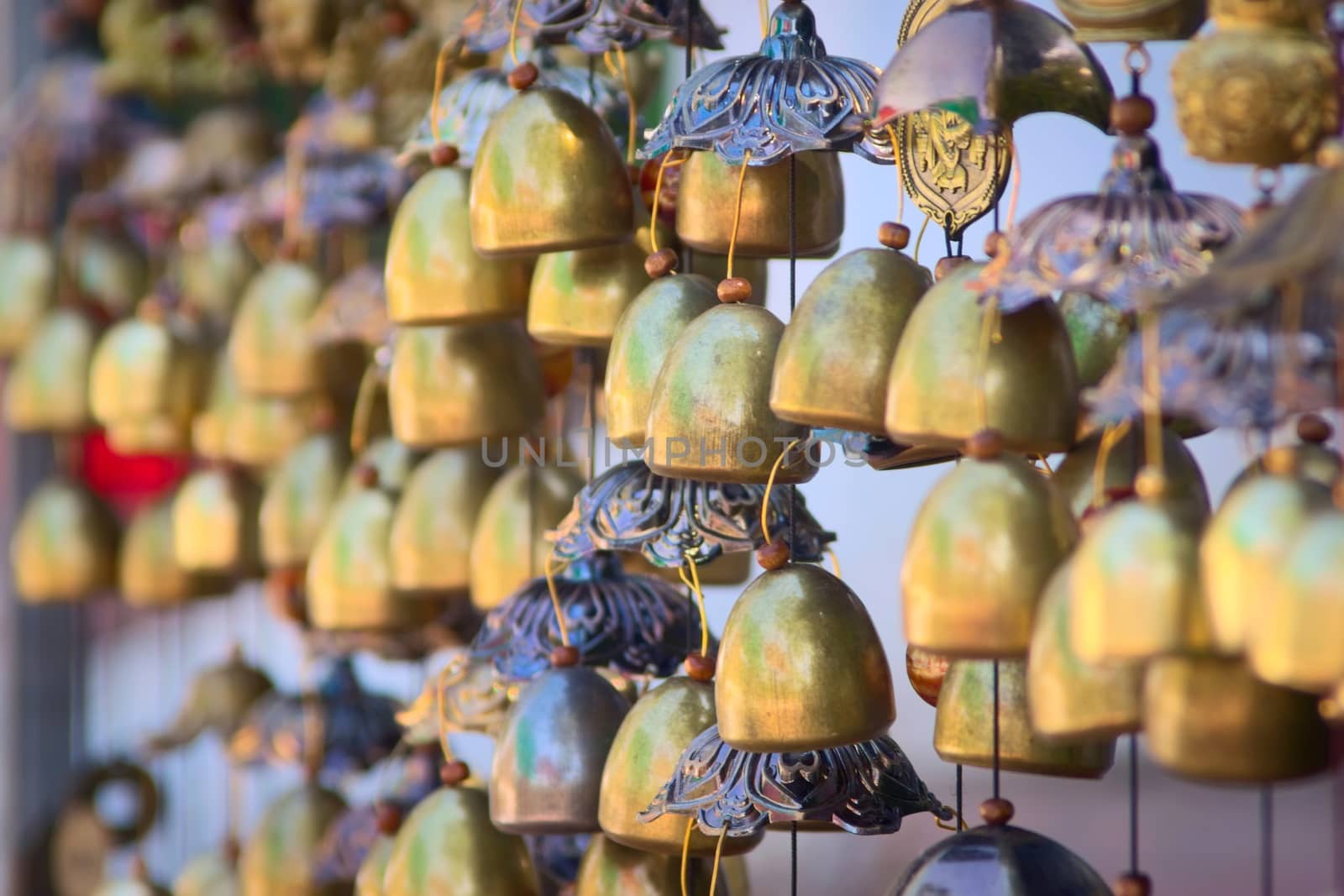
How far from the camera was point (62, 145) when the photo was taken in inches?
85.6

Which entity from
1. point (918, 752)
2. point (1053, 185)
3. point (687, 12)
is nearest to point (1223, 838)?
point (918, 752)

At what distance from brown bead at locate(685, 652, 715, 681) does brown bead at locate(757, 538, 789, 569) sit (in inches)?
4.7

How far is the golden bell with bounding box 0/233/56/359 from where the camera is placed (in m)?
2.09

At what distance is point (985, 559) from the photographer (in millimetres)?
850

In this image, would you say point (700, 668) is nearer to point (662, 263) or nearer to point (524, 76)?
point (662, 263)

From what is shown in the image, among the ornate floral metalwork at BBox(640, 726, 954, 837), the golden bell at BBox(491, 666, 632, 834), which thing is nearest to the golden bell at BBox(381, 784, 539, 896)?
the golden bell at BBox(491, 666, 632, 834)

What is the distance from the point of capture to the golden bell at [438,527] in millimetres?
1489

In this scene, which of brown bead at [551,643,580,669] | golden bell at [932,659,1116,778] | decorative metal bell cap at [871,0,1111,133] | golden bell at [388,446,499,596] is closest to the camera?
decorative metal bell cap at [871,0,1111,133]

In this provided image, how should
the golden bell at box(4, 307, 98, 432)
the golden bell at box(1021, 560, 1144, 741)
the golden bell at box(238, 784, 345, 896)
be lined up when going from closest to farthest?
the golden bell at box(1021, 560, 1144, 741), the golden bell at box(238, 784, 345, 896), the golden bell at box(4, 307, 98, 432)

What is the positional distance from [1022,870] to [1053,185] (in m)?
1.06

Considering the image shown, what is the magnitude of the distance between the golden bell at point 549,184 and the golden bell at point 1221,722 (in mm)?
529

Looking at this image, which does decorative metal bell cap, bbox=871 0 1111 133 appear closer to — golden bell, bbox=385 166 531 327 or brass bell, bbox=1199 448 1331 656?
brass bell, bbox=1199 448 1331 656

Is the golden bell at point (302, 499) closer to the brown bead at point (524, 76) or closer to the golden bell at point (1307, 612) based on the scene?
the brown bead at point (524, 76)

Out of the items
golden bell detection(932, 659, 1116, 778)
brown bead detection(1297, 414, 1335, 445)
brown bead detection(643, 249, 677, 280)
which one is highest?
brown bead detection(643, 249, 677, 280)
